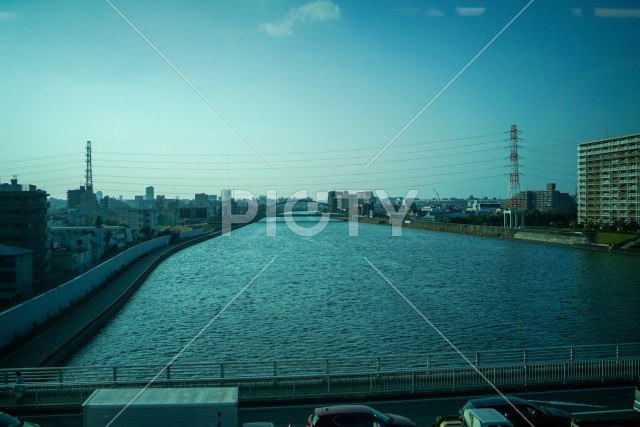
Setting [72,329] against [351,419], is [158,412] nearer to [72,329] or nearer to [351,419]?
[351,419]

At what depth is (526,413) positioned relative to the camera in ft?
8.57

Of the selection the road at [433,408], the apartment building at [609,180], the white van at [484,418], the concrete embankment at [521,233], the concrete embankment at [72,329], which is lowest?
the concrete embankment at [72,329]

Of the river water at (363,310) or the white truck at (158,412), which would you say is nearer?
the white truck at (158,412)

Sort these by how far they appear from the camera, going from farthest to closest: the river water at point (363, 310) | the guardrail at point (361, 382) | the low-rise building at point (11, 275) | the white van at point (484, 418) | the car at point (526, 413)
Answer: the low-rise building at point (11, 275) → the river water at point (363, 310) → the guardrail at point (361, 382) → the car at point (526, 413) → the white van at point (484, 418)

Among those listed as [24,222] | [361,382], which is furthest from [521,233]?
[361,382]

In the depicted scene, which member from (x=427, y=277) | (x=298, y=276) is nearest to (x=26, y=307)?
(x=298, y=276)

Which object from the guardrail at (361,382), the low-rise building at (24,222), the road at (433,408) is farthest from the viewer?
the low-rise building at (24,222)

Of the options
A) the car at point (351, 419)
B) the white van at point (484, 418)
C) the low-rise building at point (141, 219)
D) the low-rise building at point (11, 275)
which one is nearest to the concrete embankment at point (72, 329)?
the low-rise building at point (11, 275)

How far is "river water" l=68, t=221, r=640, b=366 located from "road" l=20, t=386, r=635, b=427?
2558mm

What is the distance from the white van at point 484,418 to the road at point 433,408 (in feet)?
1.12

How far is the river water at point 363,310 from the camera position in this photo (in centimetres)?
612

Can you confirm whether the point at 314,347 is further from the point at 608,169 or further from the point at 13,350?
the point at 608,169

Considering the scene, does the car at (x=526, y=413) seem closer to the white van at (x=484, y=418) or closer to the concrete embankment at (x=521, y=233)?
the white van at (x=484, y=418)

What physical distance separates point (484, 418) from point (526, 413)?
35 cm
